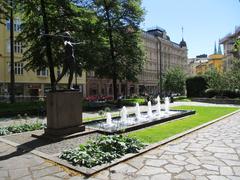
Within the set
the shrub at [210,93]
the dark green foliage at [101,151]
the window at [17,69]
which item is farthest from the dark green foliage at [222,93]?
the dark green foliage at [101,151]

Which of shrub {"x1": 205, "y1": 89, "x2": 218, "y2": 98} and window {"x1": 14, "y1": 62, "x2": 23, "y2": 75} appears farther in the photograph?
window {"x1": 14, "y1": 62, "x2": 23, "y2": 75}

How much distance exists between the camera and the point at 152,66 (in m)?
91.9

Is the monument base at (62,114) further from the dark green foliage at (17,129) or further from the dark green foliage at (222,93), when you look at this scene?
the dark green foliage at (222,93)

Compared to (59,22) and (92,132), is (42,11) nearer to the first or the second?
(59,22)

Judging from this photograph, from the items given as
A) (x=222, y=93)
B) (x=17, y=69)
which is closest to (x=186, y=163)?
(x=222, y=93)

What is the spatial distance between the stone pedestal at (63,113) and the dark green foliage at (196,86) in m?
39.1

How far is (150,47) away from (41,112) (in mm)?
71600

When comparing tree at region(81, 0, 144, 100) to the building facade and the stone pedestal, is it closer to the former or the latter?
the stone pedestal

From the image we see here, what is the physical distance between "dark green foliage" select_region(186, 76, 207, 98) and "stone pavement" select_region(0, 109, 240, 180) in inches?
1577

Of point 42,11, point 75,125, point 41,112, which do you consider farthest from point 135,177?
point 42,11

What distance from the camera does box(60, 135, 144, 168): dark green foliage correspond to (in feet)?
24.8

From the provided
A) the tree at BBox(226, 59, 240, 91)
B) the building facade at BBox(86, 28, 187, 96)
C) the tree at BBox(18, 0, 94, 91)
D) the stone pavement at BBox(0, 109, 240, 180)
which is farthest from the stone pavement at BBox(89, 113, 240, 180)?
the building facade at BBox(86, 28, 187, 96)

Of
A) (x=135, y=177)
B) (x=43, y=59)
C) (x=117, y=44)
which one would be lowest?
(x=135, y=177)

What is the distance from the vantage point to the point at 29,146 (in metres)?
9.80
